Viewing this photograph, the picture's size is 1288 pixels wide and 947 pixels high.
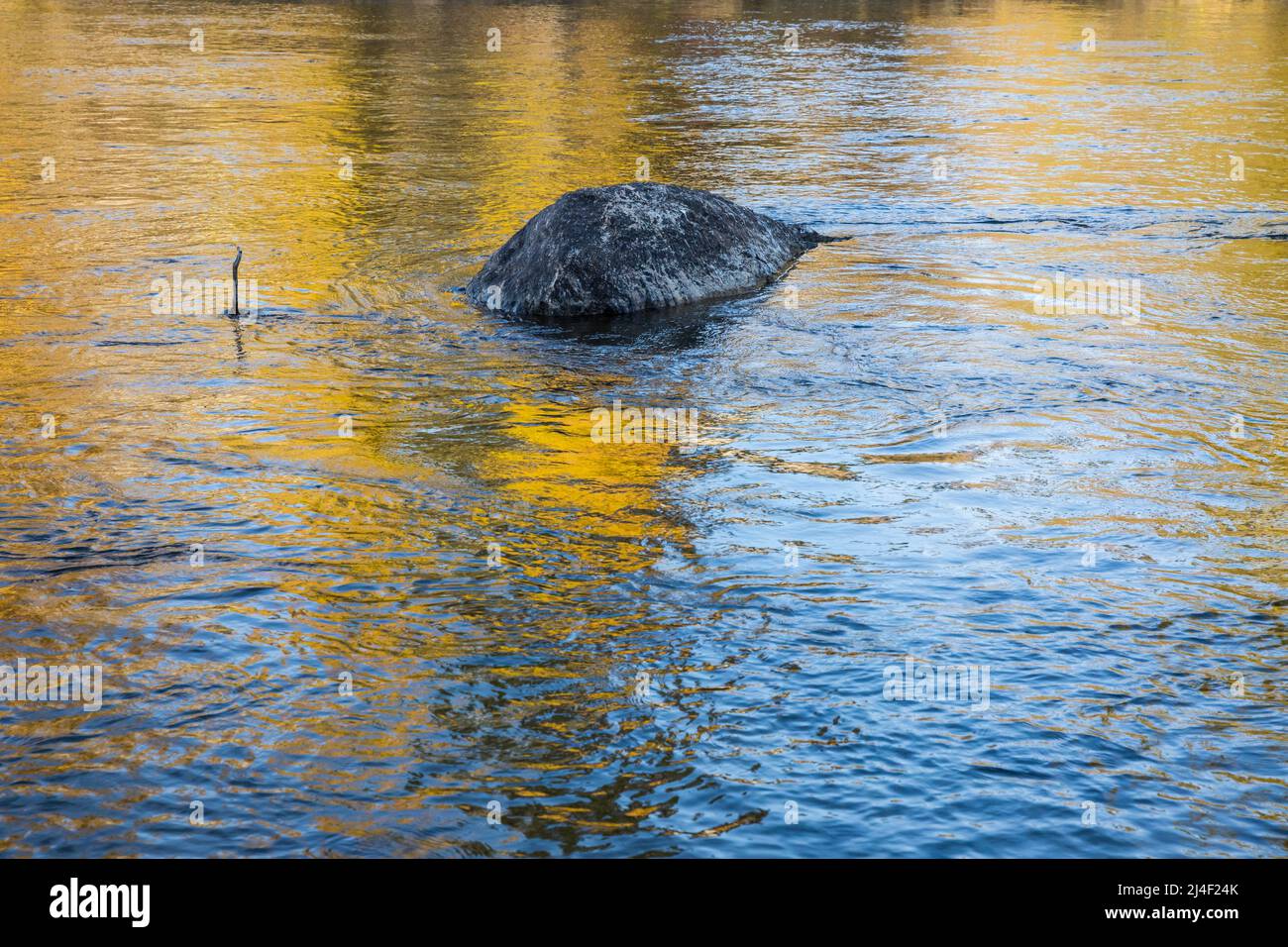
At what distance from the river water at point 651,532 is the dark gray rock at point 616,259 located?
13.0 inches

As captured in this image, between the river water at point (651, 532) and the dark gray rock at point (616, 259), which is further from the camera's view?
the dark gray rock at point (616, 259)

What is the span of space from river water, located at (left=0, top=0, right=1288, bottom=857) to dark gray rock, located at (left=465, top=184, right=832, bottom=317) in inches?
13.0

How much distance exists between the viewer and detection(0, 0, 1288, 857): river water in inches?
211

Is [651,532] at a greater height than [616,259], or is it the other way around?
[616,259]

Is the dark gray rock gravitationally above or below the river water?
above

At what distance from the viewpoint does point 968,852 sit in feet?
16.4

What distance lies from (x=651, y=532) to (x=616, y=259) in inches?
203

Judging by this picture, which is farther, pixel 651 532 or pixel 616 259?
pixel 616 259

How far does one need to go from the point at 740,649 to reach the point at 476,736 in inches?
52.2

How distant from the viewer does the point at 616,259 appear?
A: 12336 millimetres

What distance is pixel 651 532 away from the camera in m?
7.66

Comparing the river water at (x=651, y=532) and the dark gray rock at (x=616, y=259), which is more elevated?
the dark gray rock at (x=616, y=259)

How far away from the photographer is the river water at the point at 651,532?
5.35m

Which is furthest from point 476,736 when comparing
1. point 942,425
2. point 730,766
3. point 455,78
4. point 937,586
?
point 455,78
